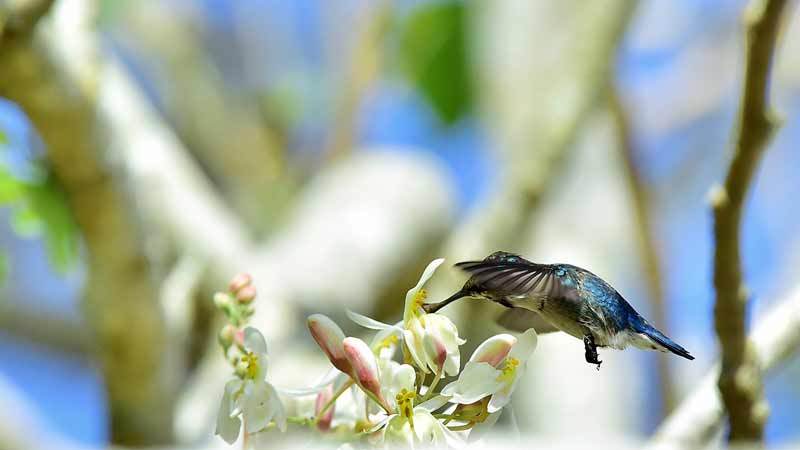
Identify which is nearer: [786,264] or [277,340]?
[277,340]

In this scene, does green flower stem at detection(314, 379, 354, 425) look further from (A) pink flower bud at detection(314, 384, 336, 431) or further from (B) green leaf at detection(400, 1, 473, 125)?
(B) green leaf at detection(400, 1, 473, 125)

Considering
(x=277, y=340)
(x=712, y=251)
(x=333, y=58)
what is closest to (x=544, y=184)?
(x=277, y=340)

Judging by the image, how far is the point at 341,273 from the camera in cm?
335

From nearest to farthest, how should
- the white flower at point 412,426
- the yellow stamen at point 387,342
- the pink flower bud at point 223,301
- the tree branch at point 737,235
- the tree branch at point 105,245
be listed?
the white flower at point 412,426, the yellow stamen at point 387,342, the pink flower bud at point 223,301, the tree branch at point 737,235, the tree branch at point 105,245

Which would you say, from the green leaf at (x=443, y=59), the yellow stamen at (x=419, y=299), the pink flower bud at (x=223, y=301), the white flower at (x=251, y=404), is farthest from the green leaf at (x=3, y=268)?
the green leaf at (x=443, y=59)

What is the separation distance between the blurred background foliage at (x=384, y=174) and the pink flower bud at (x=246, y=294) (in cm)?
41

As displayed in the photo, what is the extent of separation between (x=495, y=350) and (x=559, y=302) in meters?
0.11

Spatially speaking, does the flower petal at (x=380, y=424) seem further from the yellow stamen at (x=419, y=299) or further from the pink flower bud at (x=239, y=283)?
the pink flower bud at (x=239, y=283)

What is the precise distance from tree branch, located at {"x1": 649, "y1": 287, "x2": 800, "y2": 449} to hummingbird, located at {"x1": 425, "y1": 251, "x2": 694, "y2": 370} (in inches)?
11.8

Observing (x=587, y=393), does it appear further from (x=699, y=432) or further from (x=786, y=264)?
(x=699, y=432)

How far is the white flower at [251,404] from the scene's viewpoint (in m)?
0.79

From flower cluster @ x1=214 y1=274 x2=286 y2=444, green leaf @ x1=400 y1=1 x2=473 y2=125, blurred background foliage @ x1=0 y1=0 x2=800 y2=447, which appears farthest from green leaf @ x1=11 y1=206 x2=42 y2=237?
green leaf @ x1=400 y1=1 x2=473 y2=125

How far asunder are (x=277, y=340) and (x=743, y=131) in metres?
1.90

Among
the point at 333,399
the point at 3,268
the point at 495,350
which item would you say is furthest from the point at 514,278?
the point at 3,268
